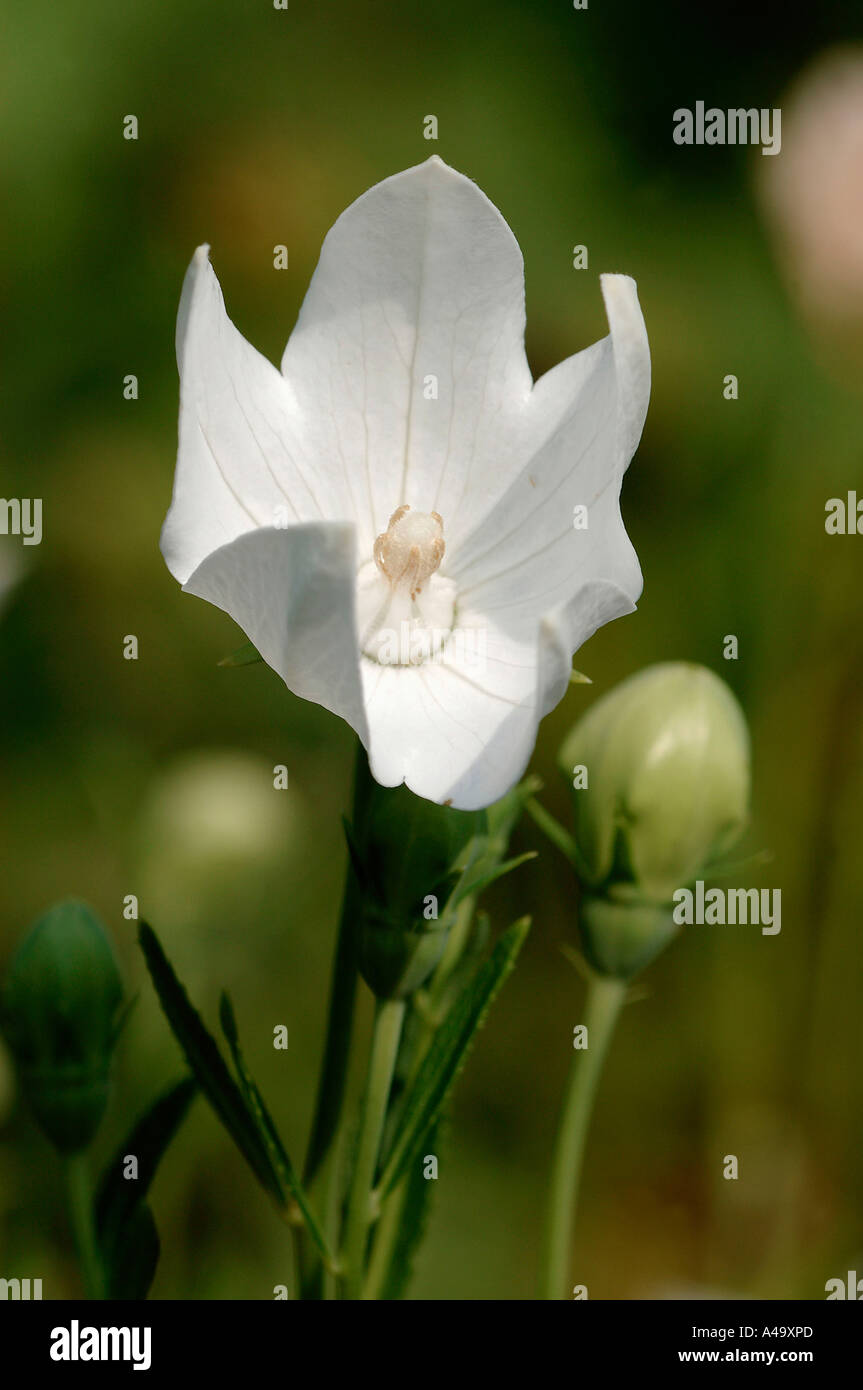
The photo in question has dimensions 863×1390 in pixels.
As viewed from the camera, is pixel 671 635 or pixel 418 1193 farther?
pixel 671 635

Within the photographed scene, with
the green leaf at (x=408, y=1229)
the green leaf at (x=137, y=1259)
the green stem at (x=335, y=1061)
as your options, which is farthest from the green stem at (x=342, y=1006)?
the green leaf at (x=137, y=1259)

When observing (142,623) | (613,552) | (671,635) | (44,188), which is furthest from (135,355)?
(613,552)

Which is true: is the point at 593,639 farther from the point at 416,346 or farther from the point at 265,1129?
the point at 265,1129

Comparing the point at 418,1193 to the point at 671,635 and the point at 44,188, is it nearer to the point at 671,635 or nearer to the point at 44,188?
the point at 671,635

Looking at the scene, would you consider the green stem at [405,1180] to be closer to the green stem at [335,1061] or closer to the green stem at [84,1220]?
the green stem at [335,1061]

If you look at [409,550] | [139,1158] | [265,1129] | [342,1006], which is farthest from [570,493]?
[139,1158]
